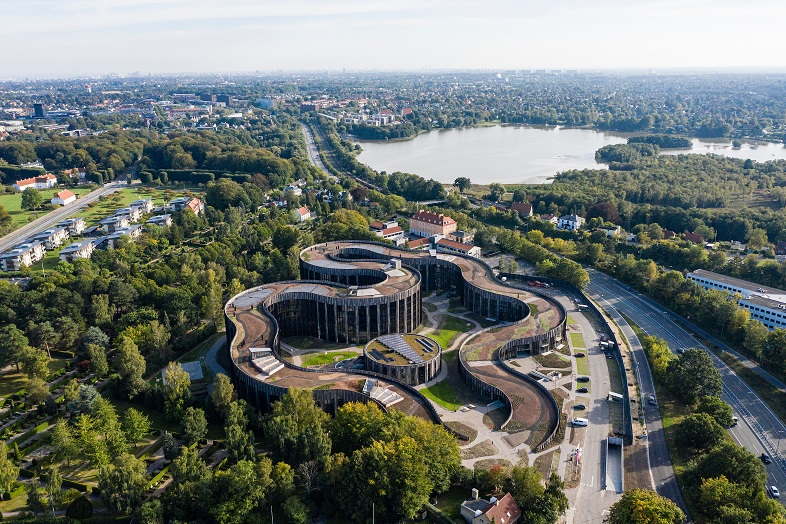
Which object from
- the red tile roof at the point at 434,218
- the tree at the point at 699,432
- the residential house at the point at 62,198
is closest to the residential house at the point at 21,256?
the residential house at the point at 62,198

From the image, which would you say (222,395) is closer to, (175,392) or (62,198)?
(175,392)

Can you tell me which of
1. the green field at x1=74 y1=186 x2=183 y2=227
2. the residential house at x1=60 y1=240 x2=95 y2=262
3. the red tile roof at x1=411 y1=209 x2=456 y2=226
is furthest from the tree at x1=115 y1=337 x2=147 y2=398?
the green field at x1=74 y1=186 x2=183 y2=227

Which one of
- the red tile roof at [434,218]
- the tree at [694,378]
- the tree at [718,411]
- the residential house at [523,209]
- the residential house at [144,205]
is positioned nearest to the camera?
the tree at [718,411]

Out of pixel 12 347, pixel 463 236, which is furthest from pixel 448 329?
pixel 12 347

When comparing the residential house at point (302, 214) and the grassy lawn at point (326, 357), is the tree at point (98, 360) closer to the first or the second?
the grassy lawn at point (326, 357)

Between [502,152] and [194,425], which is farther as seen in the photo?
[502,152]

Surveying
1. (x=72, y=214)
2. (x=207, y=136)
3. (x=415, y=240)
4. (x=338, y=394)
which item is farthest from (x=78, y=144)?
(x=338, y=394)
